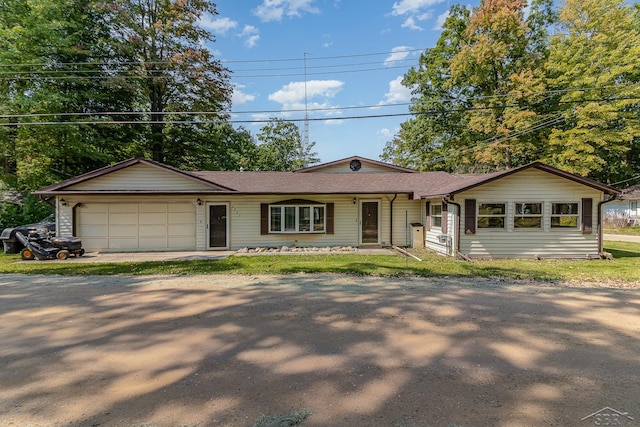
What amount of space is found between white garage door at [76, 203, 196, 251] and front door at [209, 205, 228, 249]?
70 cm

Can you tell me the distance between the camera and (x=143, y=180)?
13.4 meters

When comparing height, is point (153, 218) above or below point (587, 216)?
below

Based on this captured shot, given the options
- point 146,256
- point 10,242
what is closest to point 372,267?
point 146,256

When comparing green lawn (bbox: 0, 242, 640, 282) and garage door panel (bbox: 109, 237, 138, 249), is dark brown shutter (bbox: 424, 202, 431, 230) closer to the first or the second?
green lawn (bbox: 0, 242, 640, 282)

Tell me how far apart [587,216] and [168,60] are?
24.1 metres

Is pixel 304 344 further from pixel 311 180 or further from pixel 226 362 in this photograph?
pixel 311 180

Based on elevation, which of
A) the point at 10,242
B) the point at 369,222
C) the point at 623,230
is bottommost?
the point at 623,230

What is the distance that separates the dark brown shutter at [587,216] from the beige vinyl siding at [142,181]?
13.8 m

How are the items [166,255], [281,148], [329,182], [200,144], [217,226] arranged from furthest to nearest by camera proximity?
1. [281,148]
2. [200,144]
3. [329,182]
4. [217,226]
5. [166,255]

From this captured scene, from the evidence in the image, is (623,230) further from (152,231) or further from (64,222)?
(64,222)

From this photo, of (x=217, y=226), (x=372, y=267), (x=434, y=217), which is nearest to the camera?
(x=372, y=267)

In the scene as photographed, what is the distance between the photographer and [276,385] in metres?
3.08

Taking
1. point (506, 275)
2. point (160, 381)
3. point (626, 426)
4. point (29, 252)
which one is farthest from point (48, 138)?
point (626, 426)

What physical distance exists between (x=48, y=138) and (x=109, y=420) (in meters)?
21.4
